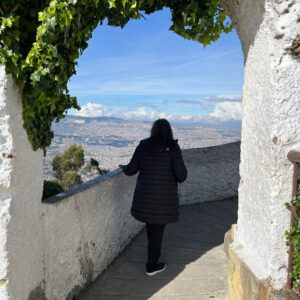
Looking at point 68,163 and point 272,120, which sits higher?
point 272,120

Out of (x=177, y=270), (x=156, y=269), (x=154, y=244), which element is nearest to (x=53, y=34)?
(x=154, y=244)

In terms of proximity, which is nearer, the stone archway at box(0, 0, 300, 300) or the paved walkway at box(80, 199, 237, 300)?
the stone archway at box(0, 0, 300, 300)

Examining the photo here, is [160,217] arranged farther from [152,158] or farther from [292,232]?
[292,232]

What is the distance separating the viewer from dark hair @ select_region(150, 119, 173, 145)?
5309 millimetres

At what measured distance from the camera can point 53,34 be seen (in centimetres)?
329

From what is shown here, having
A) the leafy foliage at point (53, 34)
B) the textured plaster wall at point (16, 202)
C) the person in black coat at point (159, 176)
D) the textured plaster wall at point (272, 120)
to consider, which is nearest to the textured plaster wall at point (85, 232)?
the textured plaster wall at point (16, 202)

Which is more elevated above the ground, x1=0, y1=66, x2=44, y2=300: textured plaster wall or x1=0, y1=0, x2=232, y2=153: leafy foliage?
x1=0, y1=0, x2=232, y2=153: leafy foliage

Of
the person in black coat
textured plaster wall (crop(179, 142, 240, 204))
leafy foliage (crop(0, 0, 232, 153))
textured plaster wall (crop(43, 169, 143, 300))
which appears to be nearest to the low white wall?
textured plaster wall (crop(43, 169, 143, 300))

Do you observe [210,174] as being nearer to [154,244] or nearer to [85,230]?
[154,244]

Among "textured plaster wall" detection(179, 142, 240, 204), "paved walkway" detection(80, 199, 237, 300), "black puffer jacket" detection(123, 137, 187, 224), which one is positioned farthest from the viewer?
"textured plaster wall" detection(179, 142, 240, 204)

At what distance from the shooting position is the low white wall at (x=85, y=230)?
161 inches

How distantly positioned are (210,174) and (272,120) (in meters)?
6.21

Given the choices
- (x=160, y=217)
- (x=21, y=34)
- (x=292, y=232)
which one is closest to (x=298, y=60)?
(x=292, y=232)

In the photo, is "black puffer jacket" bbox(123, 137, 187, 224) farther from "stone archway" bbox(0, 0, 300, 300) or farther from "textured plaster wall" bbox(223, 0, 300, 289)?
"textured plaster wall" bbox(223, 0, 300, 289)
